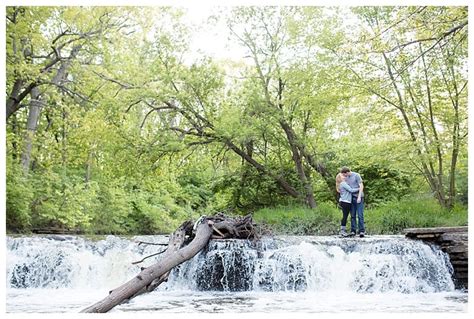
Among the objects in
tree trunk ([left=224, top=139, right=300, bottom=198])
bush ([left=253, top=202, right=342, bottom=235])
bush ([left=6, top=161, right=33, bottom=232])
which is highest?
tree trunk ([left=224, top=139, right=300, bottom=198])

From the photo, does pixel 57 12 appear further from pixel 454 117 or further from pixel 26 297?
pixel 454 117

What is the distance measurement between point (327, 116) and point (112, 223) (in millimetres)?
3884

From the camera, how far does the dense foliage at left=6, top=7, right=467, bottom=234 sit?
346 inches

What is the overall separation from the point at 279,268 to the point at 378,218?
12.3ft

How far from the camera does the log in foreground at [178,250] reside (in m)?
3.60

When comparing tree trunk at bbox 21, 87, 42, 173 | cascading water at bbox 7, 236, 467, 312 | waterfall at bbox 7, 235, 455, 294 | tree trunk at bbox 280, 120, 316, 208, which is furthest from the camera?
tree trunk at bbox 280, 120, 316, 208

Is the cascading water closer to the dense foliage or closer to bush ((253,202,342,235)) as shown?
the dense foliage

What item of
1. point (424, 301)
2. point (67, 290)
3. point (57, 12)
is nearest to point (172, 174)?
point (57, 12)

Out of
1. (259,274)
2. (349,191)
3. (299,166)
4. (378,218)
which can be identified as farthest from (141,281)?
(299,166)

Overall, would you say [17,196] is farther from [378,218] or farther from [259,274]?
[378,218]

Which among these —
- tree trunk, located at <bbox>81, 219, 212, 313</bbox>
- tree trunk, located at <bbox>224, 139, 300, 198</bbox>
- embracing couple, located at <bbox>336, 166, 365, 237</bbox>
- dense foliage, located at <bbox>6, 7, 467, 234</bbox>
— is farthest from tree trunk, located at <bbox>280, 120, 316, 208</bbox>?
tree trunk, located at <bbox>81, 219, 212, 313</bbox>

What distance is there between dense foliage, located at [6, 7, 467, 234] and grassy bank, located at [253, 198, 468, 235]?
0.11 feet

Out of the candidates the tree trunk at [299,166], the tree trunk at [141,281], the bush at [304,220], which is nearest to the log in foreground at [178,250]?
the tree trunk at [141,281]

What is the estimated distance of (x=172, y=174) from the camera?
10.3 meters
